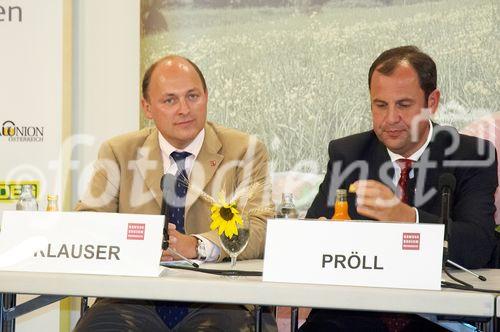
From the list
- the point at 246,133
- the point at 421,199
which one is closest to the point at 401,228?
the point at 421,199

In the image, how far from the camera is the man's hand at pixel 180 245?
8.79ft

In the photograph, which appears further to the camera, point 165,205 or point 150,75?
point 150,75

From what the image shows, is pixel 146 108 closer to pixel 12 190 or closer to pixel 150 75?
pixel 150 75

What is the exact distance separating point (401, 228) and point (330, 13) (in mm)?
2112

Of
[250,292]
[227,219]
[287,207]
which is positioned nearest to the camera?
[250,292]

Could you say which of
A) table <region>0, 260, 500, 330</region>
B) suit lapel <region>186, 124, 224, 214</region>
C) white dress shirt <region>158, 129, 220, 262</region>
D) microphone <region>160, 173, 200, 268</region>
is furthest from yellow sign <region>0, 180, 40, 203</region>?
table <region>0, 260, 500, 330</region>

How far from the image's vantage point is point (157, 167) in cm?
364

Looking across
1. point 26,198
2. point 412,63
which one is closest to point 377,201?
point 412,63

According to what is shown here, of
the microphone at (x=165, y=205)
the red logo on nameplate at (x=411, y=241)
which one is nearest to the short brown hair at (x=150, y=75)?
the microphone at (x=165, y=205)

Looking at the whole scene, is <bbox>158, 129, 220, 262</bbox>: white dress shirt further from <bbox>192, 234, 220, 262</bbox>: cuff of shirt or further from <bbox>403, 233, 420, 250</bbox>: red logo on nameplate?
<bbox>403, 233, 420, 250</bbox>: red logo on nameplate

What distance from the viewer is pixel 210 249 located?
2799 mm

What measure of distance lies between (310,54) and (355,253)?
6.86ft

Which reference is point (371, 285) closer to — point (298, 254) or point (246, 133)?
point (298, 254)

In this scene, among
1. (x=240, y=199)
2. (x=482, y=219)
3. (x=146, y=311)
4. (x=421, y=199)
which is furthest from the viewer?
(x=240, y=199)
